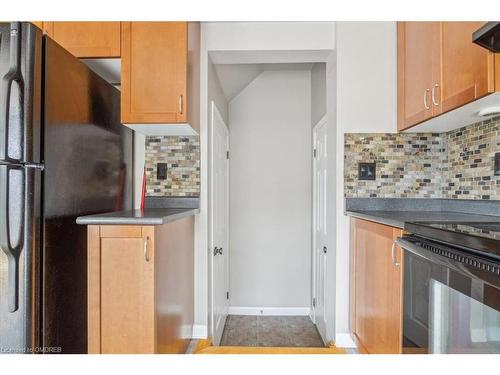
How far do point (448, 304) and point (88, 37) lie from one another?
2.17 m

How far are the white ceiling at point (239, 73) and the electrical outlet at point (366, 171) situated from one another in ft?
4.50

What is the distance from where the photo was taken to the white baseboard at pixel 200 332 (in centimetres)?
214

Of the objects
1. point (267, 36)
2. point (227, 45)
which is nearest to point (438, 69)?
point (267, 36)

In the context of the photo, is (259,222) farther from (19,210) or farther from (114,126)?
(19,210)

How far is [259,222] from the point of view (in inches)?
129

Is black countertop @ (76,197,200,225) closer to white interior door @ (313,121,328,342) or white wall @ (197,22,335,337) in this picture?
white wall @ (197,22,335,337)

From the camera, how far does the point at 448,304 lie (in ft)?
3.48

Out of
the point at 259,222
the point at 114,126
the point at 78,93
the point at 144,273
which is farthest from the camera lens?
the point at 259,222

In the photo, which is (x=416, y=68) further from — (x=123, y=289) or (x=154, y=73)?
(x=123, y=289)

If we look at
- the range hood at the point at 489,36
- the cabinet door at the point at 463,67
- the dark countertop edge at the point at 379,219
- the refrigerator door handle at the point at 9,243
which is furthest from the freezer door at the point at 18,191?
the cabinet door at the point at 463,67

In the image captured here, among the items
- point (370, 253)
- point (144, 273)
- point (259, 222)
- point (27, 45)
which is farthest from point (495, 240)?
point (259, 222)

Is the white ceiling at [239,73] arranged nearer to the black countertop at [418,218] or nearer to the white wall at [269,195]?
the white wall at [269,195]
